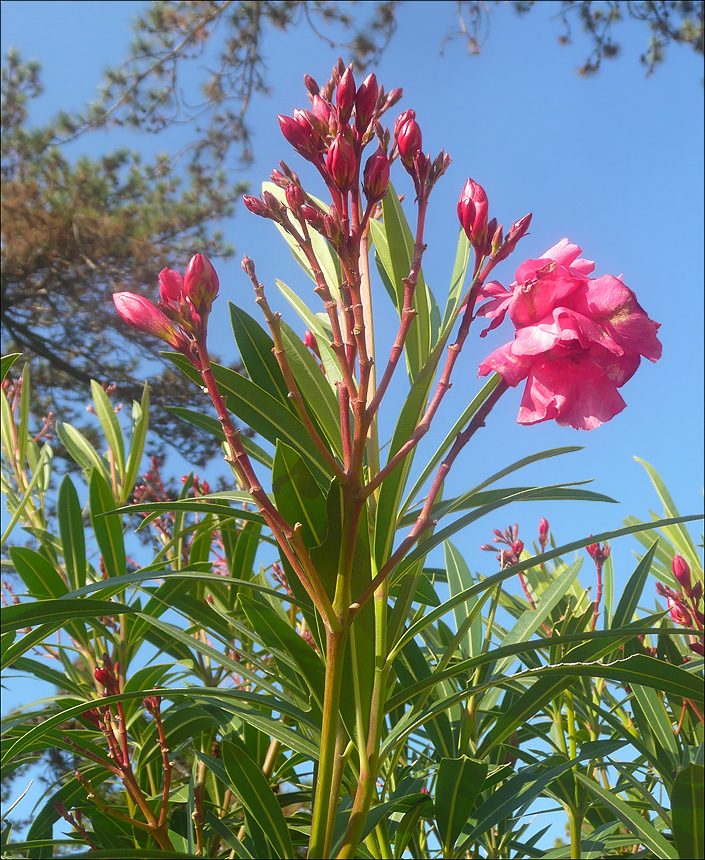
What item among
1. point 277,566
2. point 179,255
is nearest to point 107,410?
point 277,566

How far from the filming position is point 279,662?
3.46 ft

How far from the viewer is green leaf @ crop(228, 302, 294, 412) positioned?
90 cm

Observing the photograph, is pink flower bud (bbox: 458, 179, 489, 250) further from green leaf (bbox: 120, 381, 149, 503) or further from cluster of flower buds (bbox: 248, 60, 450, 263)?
green leaf (bbox: 120, 381, 149, 503)

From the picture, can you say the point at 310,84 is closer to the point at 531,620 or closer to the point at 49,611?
the point at 49,611

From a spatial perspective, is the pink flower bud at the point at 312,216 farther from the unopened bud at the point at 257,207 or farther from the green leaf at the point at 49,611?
the green leaf at the point at 49,611

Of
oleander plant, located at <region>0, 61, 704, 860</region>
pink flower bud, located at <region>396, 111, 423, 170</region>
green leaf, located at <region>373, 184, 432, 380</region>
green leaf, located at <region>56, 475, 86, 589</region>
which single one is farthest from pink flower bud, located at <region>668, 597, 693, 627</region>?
green leaf, located at <region>56, 475, 86, 589</region>

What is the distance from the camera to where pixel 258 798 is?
79cm

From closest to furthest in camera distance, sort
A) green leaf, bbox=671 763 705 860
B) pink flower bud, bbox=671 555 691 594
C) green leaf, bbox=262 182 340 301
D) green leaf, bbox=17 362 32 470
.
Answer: green leaf, bbox=671 763 705 860
green leaf, bbox=262 182 340 301
pink flower bud, bbox=671 555 691 594
green leaf, bbox=17 362 32 470

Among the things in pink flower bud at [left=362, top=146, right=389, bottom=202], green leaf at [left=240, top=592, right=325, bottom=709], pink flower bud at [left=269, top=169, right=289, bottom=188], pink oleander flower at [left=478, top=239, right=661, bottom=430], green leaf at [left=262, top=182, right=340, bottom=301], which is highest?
green leaf at [left=262, top=182, right=340, bottom=301]

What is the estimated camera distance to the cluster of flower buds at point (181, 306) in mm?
676

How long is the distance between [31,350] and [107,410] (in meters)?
5.30

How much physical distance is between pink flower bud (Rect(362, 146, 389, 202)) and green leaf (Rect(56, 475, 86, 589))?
38.5 inches

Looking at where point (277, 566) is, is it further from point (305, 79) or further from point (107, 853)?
point (305, 79)

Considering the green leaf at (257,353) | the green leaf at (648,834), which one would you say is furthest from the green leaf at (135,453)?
the green leaf at (648,834)
